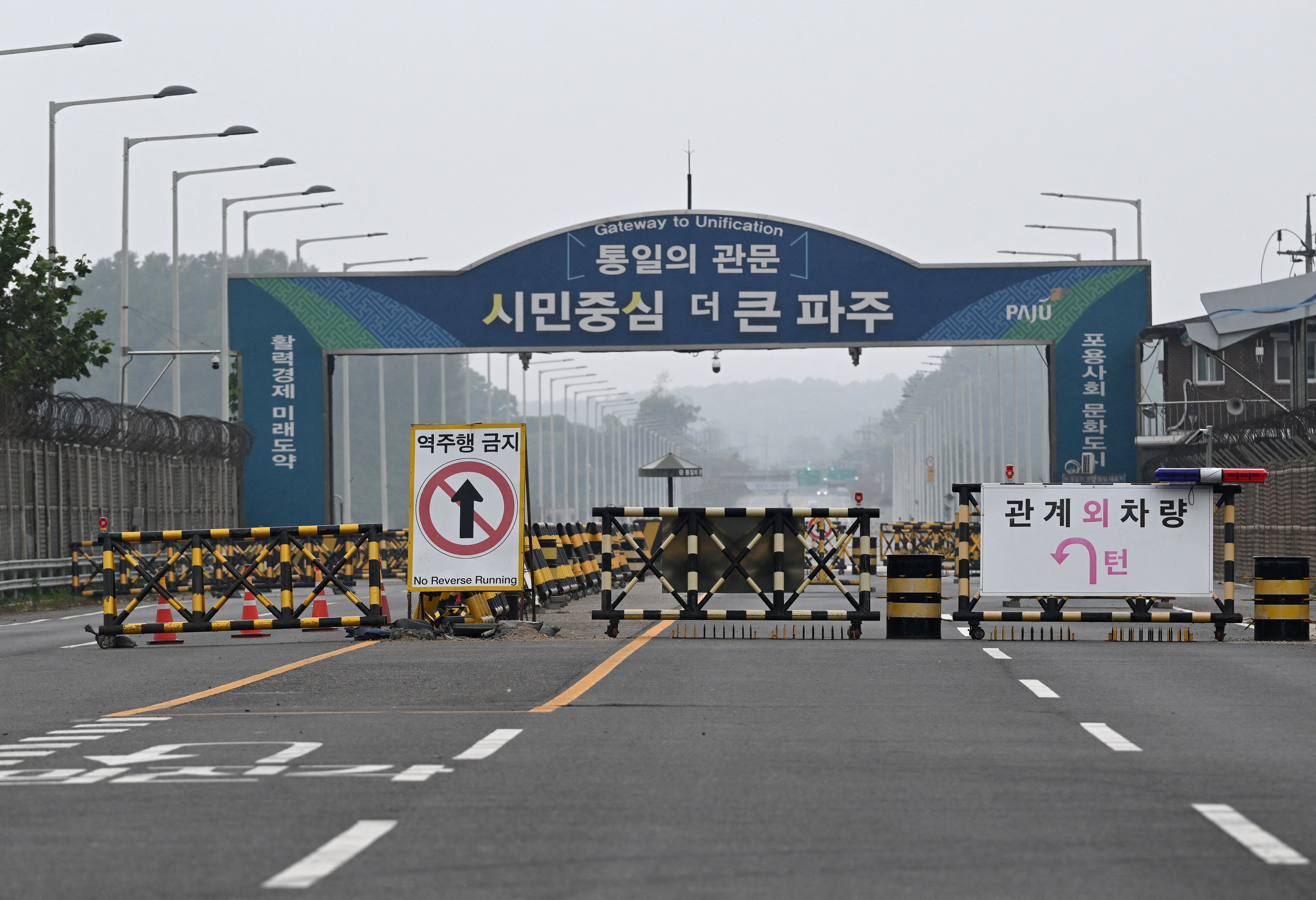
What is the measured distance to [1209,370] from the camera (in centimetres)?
6069

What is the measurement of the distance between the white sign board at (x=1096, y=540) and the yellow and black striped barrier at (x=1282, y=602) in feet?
1.91

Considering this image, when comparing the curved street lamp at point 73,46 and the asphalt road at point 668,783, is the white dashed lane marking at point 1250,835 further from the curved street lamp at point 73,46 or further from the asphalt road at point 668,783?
the curved street lamp at point 73,46

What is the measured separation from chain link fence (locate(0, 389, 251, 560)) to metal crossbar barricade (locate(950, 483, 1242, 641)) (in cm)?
1838

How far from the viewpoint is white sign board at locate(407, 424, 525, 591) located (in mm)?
18984

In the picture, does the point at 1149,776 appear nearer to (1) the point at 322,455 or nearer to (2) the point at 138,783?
(2) the point at 138,783

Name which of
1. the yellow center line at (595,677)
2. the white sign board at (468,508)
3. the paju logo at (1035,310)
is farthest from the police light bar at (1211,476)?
the paju logo at (1035,310)

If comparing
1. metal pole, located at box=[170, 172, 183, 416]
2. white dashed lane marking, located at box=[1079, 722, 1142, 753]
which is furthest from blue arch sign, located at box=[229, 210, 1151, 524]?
white dashed lane marking, located at box=[1079, 722, 1142, 753]

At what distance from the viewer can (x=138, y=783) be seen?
8.77 m

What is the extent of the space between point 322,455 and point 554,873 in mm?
40757

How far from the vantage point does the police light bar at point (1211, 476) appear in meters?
18.4

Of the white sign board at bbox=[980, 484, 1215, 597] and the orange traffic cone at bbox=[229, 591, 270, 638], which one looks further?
the orange traffic cone at bbox=[229, 591, 270, 638]

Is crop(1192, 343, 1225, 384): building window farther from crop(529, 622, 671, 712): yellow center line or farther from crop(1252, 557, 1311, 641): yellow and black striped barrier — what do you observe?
crop(529, 622, 671, 712): yellow center line

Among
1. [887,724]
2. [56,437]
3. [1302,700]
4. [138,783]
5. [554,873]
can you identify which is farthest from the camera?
A: [56,437]

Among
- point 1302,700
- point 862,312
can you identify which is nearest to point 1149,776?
point 1302,700
